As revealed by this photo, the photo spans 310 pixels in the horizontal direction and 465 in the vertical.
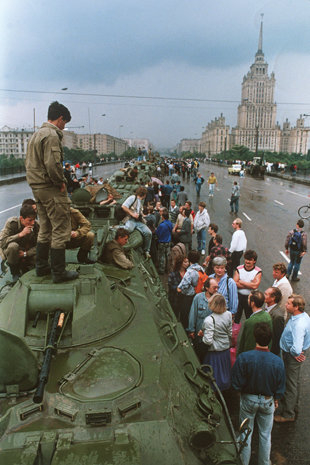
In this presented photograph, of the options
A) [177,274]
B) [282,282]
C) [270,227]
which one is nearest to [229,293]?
[282,282]

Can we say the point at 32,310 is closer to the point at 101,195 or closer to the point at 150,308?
the point at 150,308

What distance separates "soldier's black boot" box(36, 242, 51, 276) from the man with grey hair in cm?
297

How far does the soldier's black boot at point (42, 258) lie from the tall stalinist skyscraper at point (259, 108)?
561ft

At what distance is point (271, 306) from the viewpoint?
6.14 metres

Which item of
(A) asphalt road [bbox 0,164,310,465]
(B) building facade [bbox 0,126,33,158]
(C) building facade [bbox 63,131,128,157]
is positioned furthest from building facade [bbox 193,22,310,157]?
(A) asphalt road [bbox 0,164,310,465]

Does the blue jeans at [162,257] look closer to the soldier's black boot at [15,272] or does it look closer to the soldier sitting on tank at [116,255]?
the soldier sitting on tank at [116,255]

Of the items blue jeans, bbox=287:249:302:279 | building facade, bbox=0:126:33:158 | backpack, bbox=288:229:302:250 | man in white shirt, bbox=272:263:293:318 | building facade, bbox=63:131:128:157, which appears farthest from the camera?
building facade, bbox=63:131:128:157

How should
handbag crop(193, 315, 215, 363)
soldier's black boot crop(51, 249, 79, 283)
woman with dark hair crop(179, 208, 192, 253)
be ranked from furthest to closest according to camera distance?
woman with dark hair crop(179, 208, 192, 253)
handbag crop(193, 315, 215, 363)
soldier's black boot crop(51, 249, 79, 283)

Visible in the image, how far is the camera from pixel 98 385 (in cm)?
368

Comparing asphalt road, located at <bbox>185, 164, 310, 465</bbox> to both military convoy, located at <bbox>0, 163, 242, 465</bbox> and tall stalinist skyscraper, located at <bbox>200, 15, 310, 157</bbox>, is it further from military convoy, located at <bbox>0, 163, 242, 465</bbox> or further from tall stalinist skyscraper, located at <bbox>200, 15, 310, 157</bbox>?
tall stalinist skyscraper, located at <bbox>200, 15, 310, 157</bbox>

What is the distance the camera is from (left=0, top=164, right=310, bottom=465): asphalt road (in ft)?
18.0

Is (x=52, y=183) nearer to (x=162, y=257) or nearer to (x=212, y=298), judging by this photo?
(x=212, y=298)

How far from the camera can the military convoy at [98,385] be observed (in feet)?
10.5

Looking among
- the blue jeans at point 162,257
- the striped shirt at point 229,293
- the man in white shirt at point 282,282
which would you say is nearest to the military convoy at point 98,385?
the striped shirt at point 229,293
